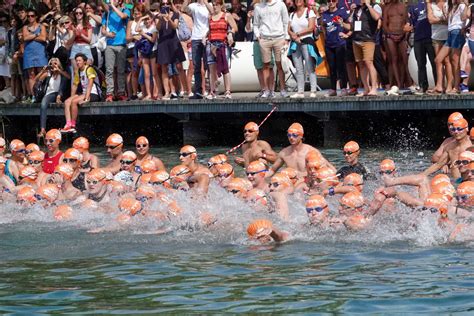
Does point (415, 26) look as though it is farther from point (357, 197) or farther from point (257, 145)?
point (357, 197)

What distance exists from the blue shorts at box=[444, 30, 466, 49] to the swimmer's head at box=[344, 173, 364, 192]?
4.21 metres

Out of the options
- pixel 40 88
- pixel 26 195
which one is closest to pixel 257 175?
pixel 26 195

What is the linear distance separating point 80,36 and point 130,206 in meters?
7.45

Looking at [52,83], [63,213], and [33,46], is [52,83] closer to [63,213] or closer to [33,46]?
[33,46]

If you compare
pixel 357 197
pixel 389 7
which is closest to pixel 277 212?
pixel 357 197

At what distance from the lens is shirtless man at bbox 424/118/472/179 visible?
558 inches

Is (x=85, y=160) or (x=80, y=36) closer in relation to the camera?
(x=85, y=160)

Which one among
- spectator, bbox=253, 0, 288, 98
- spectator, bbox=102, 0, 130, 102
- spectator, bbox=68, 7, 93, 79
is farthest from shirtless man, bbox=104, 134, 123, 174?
spectator, bbox=68, 7, 93, 79

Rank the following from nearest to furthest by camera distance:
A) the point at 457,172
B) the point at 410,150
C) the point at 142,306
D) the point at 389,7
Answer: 1. the point at 142,306
2. the point at 457,172
3. the point at 389,7
4. the point at 410,150

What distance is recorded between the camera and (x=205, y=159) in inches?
745

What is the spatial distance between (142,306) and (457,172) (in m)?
6.08

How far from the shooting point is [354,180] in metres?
13.4

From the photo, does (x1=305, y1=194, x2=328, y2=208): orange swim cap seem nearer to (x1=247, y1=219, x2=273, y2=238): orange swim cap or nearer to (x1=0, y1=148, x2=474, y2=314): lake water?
(x1=0, y1=148, x2=474, y2=314): lake water

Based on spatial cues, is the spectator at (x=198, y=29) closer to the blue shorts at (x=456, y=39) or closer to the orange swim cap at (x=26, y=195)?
the blue shorts at (x=456, y=39)
